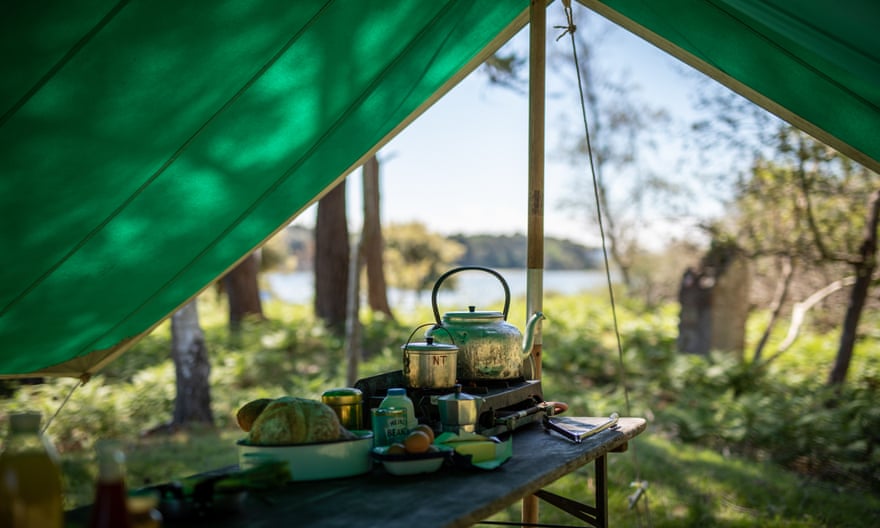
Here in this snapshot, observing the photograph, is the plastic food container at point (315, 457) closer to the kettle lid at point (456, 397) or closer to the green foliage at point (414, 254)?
the kettle lid at point (456, 397)

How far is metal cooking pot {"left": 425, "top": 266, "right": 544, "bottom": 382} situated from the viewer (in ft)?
8.17

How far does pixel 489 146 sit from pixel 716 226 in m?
17.8

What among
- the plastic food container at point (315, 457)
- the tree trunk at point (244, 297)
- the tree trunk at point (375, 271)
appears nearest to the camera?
the plastic food container at point (315, 457)

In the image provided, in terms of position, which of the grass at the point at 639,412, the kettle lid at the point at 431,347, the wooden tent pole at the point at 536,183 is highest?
the wooden tent pole at the point at 536,183

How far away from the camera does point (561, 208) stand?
14.4 m

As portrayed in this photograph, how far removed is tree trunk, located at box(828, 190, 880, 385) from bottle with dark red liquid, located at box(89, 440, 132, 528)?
6819 millimetres

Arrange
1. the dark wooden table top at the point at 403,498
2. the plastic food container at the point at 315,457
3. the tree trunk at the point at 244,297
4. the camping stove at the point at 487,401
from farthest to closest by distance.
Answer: the tree trunk at the point at 244,297
the camping stove at the point at 487,401
the plastic food container at the point at 315,457
the dark wooden table top at the point at 403,498

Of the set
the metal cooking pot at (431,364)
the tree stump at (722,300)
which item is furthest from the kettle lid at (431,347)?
the tree stump at (722,300)

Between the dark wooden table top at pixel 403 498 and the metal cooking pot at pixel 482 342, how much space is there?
16.4 inches

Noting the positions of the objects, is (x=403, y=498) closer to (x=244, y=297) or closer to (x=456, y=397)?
(x=456, y=397)

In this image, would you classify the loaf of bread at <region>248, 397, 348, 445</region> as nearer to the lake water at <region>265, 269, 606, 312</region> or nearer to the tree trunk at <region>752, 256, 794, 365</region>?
the tree trunk at <region>752, 256, 794, 365</region>

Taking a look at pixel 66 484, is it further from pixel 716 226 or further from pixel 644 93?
pixel 644 93

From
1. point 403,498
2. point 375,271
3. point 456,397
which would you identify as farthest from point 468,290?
point 403,498

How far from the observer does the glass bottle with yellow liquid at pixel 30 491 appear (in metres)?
1.18
